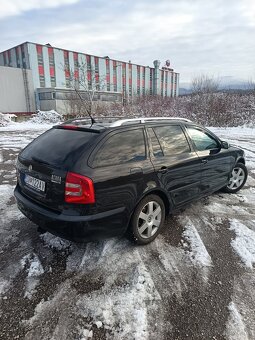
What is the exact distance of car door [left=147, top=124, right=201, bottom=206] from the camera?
10.9 ft

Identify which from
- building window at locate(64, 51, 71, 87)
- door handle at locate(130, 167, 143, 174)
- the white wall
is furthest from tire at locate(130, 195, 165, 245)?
building window at locate(64, 51, 71, 87)

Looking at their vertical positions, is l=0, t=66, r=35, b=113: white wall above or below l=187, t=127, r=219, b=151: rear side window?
above

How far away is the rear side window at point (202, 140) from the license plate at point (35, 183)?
2.44 meters

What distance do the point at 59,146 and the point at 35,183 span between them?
1.75 feet

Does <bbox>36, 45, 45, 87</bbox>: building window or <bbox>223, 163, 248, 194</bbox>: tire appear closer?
<bbox>223, 163, 248, 194</bbox>: tire

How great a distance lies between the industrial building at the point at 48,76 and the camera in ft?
122

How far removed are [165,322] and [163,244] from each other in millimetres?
1222

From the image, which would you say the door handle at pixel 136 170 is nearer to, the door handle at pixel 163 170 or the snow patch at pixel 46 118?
the door handle at pixel 163 170

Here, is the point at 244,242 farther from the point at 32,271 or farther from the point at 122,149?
the point at 32,271

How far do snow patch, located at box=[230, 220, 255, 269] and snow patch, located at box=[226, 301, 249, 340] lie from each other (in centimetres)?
78

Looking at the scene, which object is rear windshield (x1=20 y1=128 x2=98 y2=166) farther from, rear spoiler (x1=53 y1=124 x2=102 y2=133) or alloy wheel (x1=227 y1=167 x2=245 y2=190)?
alloy wheel (x1=227 y1=167 x2=245 y2=190)

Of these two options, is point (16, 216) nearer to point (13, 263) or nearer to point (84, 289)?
point (13, 263)

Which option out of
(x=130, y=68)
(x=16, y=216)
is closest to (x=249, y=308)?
(x=16, y=216)

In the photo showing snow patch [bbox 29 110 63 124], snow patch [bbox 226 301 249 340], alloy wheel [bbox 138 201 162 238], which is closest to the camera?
snow patch [bbox 226 301 249 340]
